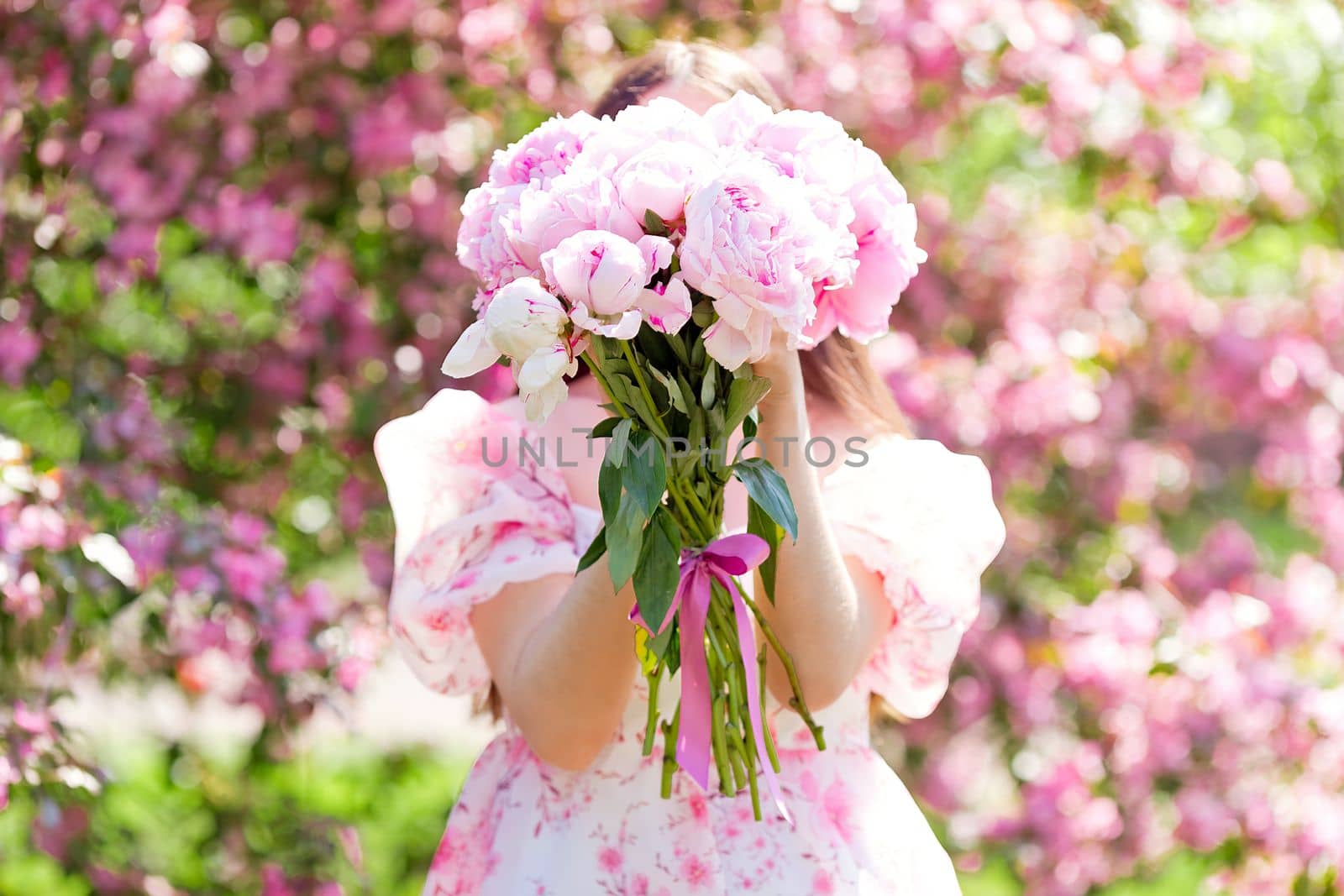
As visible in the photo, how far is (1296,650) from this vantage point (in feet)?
9.21

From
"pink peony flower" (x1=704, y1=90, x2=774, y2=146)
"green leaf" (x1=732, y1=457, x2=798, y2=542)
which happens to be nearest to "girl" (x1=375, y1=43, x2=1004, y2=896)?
"green leaf" (x1=732, y1=457, x2=798, y2=542)

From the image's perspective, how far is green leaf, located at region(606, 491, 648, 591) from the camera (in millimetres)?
1072

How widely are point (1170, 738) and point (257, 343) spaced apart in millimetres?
1889

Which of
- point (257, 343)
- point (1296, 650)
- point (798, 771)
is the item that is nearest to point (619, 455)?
point (798, 771)

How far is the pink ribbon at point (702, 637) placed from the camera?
119 cm

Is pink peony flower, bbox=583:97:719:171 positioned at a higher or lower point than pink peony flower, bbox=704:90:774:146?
higher

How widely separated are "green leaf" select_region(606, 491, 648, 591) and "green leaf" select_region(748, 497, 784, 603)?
0.50 feet

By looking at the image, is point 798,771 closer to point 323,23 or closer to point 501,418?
point 501,418

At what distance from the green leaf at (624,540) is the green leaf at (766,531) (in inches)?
5.9

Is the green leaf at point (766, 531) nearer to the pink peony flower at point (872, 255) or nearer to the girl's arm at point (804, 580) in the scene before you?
the girl's arm at point (804, 580)

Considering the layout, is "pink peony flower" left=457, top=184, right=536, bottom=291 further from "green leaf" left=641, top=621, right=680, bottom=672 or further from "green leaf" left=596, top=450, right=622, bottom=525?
"green leaf" left=641, top=621, right=680, bottom=672

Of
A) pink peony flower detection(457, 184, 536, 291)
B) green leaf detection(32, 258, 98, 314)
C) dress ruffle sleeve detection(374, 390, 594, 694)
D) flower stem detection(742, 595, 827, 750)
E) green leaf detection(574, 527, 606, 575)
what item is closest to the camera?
pink peony flower detection(457, 184, 536, 291)

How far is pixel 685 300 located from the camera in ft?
3.36

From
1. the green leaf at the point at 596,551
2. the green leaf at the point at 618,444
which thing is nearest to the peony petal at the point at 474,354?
the green leaf at the point at 618,444
